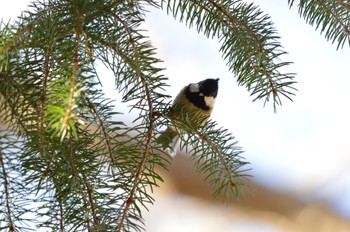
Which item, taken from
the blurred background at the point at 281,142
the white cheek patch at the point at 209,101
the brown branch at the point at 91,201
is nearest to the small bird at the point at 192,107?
the white cheek patch at the point at 209,101

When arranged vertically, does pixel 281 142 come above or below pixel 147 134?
above

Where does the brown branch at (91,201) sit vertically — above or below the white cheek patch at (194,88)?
below

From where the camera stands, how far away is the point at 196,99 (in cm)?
85

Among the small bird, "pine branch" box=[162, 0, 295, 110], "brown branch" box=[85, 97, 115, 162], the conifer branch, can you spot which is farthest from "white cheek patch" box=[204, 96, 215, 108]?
the conifer branch

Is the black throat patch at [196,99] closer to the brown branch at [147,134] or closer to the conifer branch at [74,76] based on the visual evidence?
the brown branch at [147,134]

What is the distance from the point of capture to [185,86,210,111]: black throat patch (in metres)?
0.84

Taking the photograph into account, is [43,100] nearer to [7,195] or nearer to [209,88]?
[7,195]

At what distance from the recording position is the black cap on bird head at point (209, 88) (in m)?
0.88

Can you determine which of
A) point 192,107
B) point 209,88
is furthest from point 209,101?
point 192,107

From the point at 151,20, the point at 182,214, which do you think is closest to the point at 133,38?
the point at 151,20

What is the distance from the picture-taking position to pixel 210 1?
0.68 metres

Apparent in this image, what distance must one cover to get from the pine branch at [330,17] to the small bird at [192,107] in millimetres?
193

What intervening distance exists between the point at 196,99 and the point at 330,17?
0.77 ft

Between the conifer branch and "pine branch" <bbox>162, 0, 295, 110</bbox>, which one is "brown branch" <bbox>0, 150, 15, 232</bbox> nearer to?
→ the conifer branch
